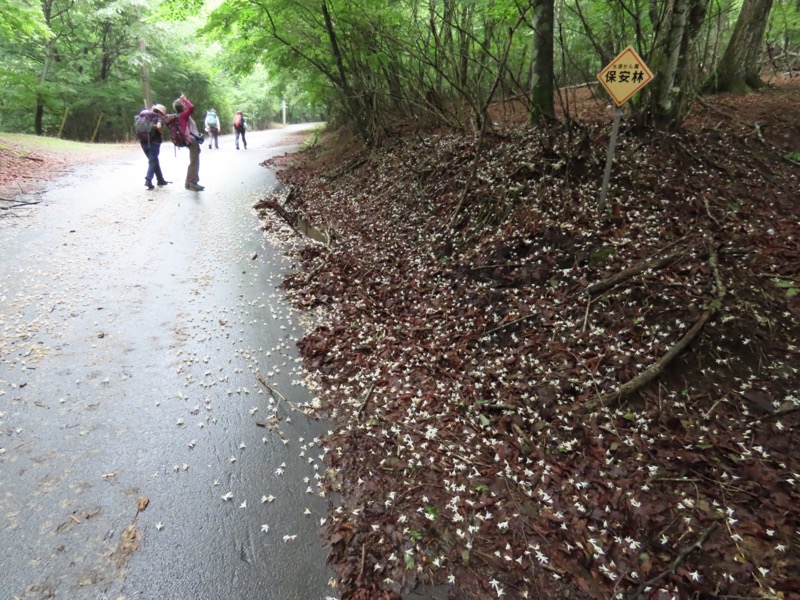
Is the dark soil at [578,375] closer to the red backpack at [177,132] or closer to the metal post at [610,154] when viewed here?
the metal post at [610,154]

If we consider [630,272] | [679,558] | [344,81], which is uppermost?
[344,81]

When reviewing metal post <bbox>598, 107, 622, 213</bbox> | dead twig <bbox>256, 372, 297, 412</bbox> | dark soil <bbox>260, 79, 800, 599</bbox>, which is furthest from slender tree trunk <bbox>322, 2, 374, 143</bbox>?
dead twig <bbox>256, 372, 297, 412</bbox>

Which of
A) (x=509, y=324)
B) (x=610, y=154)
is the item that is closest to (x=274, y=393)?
(x=509, y=324)

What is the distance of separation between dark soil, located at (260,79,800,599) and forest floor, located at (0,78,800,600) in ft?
0.06

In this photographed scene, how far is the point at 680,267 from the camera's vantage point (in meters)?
4.65

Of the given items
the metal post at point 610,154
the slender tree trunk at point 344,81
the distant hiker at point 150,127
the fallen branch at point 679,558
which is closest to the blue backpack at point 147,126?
the distant hiker at point 150,127

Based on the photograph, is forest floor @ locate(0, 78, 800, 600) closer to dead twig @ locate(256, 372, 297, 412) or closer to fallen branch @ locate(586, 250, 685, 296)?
fallen branch @ locate(586, 250, 685, 296)

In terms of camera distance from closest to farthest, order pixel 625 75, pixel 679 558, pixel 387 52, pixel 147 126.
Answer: pixel 679 558 < pixel 625 75 < pixel 147 126 < pixel 387 52

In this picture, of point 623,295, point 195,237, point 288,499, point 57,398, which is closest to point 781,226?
point 623,295

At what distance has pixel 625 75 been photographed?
5.25m

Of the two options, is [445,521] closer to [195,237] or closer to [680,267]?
[680,267]

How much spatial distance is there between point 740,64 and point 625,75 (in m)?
7.56

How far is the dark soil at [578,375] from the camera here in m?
2.72

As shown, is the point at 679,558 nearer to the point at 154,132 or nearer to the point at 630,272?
the point at 630,272
